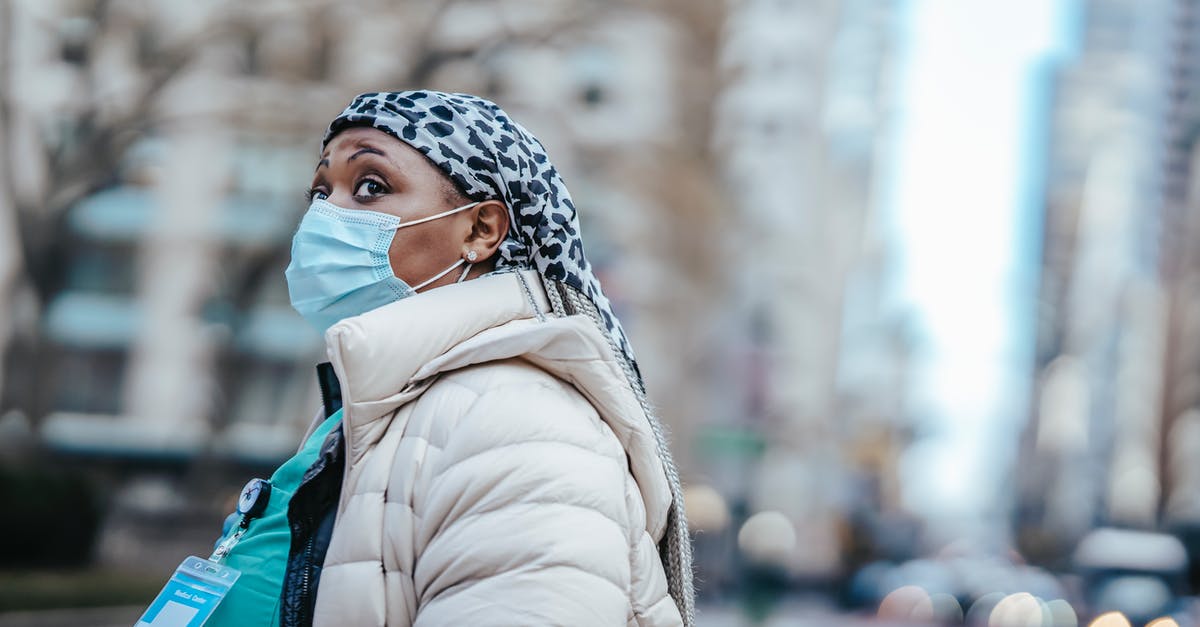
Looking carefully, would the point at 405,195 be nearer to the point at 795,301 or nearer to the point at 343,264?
the point at 343,264

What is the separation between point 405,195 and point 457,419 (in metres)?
0.52

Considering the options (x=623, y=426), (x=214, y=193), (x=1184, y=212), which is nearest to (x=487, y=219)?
(x=623, y=426)

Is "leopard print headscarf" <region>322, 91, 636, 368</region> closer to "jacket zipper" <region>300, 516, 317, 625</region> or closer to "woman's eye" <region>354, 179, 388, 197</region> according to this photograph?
"woman's eye" <region>354, 179, 388, 197</region>

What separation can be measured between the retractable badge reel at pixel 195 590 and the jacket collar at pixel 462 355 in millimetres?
329

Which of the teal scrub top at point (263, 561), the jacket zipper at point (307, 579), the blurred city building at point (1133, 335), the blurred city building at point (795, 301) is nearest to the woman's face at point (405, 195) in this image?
the teal scrub top at point (263, 561)

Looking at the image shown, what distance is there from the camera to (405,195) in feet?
8.57

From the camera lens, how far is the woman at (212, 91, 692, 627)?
215 centimetres

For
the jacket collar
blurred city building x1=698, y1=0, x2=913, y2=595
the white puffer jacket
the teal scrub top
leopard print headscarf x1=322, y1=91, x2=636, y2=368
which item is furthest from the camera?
blurred city building x1=698, y1=0, x2=913, y2=595

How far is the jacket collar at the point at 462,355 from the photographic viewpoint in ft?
7.64

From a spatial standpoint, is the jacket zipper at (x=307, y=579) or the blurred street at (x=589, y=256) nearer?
the jacket zipper at (x=307, y=579)

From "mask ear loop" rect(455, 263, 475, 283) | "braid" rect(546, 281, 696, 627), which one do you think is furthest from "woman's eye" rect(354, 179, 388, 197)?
"braid" rect(546, 281, 696, 627)

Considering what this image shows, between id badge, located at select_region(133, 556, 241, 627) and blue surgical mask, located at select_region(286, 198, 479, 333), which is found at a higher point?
blue surgical mask, located at select_region(286, 198, 479, 333)

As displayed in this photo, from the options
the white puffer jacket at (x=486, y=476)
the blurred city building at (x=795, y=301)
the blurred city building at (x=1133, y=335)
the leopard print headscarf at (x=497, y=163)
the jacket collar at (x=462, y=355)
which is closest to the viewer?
the white puffer jacket at (x=486, y=476)

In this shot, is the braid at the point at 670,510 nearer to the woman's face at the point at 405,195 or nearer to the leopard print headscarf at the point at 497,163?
the leopard print headscarf at the point at 497,163
